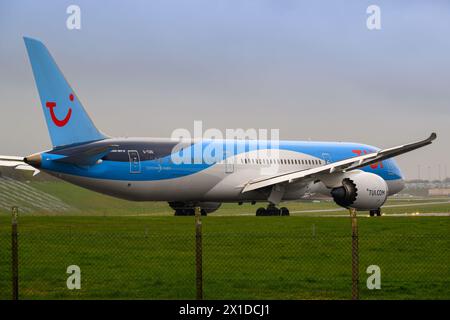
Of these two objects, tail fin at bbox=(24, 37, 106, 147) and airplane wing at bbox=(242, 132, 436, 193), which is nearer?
tail fin at bbox=(24, 37, 106, 147)

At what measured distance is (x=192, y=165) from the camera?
4219 centimetres

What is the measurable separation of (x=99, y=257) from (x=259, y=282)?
4.94 metres

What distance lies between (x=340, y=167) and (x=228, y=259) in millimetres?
21193

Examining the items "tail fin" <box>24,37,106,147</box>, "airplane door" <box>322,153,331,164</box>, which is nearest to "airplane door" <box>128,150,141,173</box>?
"tail fin" <box>24,37,106,147</box>

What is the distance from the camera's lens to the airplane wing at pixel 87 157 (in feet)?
125

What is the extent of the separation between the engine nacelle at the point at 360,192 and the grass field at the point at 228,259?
1024 centimetres

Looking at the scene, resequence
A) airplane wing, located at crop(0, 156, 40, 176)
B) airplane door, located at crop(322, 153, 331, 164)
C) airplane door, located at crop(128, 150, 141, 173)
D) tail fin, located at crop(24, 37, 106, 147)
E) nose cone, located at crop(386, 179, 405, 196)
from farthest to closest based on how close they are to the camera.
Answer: nose cone, located at crop(386, 179, 405, 196) < airplane door, located at crop(322, 153, 331, 164) < airplane wing, located at crop(0, 156, 40, 176) < airplane door, located at crop(128, 150, 141, 173) < tail fin, located at crop(24, 37, 106, 147)

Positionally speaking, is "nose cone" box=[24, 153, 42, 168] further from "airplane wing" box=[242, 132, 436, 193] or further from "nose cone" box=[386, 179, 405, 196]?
"nose cone" box=[386, 179, 405, 196]

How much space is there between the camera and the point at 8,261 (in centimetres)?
2208

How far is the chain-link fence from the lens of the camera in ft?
61.0

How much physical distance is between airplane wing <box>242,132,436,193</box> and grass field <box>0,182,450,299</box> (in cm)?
911
